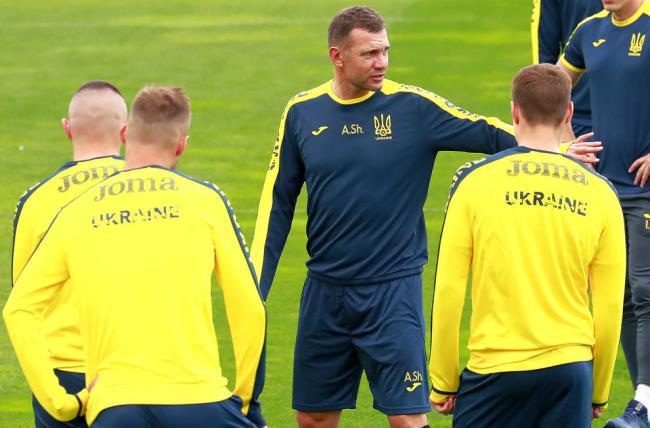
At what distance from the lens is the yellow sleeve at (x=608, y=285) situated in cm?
654

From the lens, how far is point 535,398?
6.54m

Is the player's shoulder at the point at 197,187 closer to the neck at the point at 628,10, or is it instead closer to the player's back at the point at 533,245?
the player's back at the point at 533,245

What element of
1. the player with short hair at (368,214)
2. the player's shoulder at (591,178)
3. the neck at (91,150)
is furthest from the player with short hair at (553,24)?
the neck at (91,150)

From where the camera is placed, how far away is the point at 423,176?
8016mm

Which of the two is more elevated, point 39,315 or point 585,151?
point 585,151

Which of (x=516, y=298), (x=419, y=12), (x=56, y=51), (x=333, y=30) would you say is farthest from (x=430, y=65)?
(x=516, y=298)

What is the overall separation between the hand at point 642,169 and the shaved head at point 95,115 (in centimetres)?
A: 334

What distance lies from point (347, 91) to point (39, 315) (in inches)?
100

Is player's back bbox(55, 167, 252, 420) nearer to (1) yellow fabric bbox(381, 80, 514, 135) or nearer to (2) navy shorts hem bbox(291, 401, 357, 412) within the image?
(2) navy shorts hem bbox(291, 401, 357, 412)

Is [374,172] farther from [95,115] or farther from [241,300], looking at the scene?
[241,300]

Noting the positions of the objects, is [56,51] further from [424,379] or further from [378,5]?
[424,379]

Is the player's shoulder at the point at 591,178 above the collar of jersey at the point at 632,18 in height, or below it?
below

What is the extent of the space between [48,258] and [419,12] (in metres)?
20.6

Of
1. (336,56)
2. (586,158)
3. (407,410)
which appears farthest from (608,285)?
(336,56)
